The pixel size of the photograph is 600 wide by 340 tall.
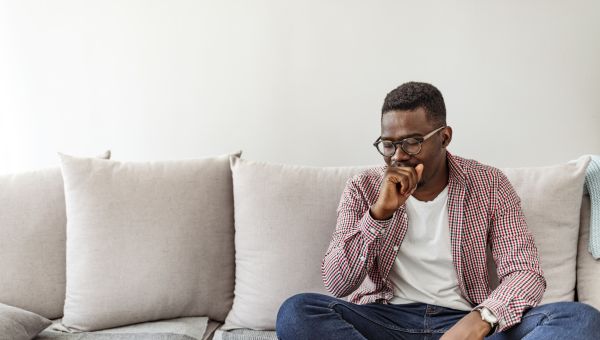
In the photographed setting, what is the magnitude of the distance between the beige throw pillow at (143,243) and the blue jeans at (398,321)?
51cm

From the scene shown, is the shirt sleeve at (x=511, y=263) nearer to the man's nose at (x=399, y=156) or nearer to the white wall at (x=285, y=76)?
the man's nose at (x=399, y=156)

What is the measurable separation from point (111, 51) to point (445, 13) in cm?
131

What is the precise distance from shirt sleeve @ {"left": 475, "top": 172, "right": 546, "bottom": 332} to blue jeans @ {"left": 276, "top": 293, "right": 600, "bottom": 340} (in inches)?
1.7

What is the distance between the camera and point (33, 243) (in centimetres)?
216

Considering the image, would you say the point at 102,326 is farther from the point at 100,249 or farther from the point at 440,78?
the point at 440,78

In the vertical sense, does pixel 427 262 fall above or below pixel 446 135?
below

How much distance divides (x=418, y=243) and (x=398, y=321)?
0.25 meters

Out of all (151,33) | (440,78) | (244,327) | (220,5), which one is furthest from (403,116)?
(151,33)

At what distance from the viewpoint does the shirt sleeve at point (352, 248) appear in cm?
178

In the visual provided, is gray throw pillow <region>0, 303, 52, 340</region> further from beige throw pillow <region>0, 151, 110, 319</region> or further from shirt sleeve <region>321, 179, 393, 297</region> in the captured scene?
shirt sleeve <region>321, 179, 393, 297</region>

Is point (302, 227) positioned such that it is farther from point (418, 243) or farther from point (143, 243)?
point (143, 243)

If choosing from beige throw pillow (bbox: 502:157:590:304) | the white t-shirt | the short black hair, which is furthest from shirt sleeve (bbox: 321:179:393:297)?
beige throw pillow (bbox: 502:157:590:304)

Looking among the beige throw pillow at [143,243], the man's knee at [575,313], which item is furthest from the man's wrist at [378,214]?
the beige throw pillow at [143,243]

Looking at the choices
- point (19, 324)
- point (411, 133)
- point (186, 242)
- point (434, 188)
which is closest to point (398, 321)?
point (434, 188)
